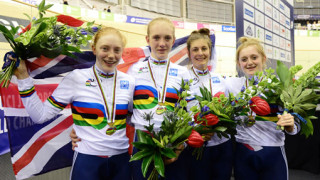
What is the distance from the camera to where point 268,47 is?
6203 millimetres

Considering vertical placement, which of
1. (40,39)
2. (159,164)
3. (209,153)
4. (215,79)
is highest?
(40,39)

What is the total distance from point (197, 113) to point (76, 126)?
831 mm

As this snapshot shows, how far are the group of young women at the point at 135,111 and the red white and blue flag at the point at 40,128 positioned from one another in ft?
0.99

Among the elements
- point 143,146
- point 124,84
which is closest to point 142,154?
point 143,146

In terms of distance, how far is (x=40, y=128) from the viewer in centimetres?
229

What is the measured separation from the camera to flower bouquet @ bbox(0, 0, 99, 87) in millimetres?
1694

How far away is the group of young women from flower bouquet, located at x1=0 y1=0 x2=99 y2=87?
0.26ft

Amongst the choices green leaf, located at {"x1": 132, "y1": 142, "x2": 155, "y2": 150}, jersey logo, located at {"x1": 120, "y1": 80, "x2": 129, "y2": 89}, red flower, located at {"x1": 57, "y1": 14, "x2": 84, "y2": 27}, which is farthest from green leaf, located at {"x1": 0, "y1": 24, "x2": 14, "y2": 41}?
green leaf, located at {"x1": 132, "y1": 142, "x2": 155, "y2": 150}

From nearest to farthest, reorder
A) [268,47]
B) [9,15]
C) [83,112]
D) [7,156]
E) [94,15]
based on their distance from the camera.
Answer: [83,112] → [7,156] → [9,15] → [268,47] → [94,15]

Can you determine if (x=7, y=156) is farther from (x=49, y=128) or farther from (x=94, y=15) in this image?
(x=94, y=15)

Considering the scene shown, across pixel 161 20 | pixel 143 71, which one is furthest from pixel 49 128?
pixel 161 20

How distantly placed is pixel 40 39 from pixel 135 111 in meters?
0.80

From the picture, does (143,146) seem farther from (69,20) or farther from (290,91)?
(69,20)

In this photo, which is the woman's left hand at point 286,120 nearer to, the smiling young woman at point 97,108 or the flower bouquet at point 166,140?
the flower bouquet at point 166,140
